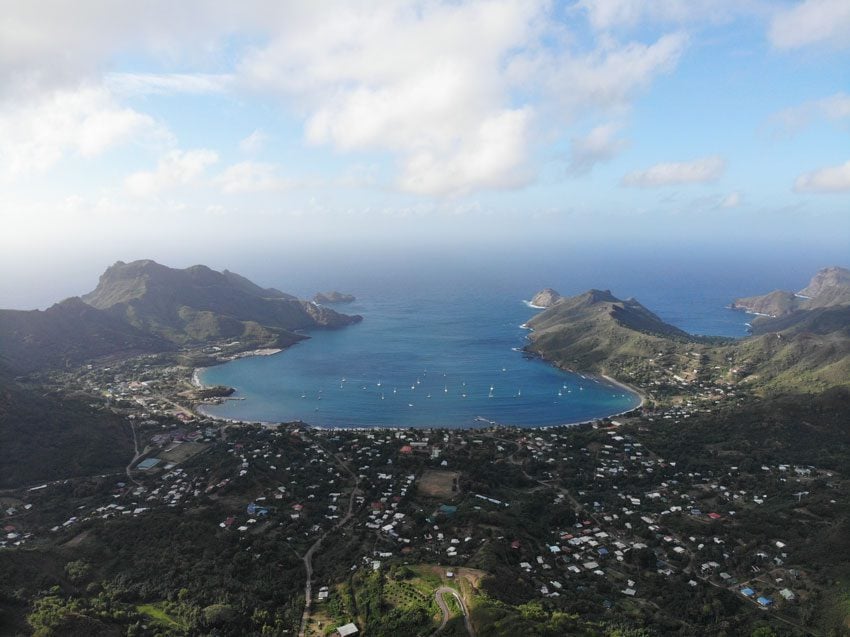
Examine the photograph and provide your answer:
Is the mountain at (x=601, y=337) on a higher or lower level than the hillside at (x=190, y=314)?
lower

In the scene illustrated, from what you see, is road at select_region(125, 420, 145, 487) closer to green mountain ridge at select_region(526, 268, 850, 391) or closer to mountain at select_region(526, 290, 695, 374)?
green mountain ridge at select_region(526, 268, 850, 391)

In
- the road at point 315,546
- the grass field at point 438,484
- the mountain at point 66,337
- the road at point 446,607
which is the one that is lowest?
the grass field at point 438,484

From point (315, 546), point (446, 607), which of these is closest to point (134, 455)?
point (315, 546)

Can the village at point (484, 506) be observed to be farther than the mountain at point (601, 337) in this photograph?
No

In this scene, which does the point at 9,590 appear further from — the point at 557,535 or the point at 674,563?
the point at 674,563

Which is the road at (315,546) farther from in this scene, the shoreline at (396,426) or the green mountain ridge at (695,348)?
the green mountain ridge at (695,348)

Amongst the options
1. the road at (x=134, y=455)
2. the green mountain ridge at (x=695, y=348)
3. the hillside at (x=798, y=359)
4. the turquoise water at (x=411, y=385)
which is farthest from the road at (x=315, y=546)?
the hillside at (x=798, y=359)

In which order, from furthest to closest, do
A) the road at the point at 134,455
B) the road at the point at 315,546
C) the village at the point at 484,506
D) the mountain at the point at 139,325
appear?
the mountain at the point at 139,325
the road at the point at 134,455
the village at the point at 484,506
the road at the point at 315,546

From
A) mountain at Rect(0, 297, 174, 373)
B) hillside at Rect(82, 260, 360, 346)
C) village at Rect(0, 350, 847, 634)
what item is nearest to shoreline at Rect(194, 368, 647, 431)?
village at Rect(0, 350, 847, 634)

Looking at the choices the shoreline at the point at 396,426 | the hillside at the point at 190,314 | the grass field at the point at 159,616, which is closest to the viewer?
the grass field at the point at 159,616
